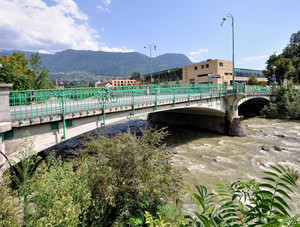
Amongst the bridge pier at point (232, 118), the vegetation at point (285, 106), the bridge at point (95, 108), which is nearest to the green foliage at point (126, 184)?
the bridge at point (95, 108)

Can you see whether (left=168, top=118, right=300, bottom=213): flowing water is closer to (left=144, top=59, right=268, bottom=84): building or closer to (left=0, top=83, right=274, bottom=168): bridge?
(left=0, top=83, right=274, bottom=168): bridge

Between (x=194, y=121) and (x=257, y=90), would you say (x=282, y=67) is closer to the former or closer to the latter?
(x=257, y=90)

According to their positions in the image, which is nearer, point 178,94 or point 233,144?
point 178,94

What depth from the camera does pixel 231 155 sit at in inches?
561

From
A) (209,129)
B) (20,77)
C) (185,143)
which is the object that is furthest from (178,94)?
(20,77)

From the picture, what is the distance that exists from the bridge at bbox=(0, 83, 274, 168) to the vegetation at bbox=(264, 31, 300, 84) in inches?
903

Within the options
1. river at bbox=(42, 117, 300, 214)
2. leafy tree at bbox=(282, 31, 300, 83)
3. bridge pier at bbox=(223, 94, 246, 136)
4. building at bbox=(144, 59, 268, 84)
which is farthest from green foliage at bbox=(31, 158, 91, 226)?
leafy tree at bbox=(282, 31, 300, 83)

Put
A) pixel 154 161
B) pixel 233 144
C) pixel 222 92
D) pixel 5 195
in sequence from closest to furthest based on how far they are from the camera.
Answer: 1. pixel 5 195
2. pixel 154 161
3. pixel 233 144
4. pixel 222 92

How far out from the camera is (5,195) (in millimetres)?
2900

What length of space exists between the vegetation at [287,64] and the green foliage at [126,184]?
1790 inches

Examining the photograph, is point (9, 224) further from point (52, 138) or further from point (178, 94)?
point (178, 94)

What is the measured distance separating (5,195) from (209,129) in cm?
2142

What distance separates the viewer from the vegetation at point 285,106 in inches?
987

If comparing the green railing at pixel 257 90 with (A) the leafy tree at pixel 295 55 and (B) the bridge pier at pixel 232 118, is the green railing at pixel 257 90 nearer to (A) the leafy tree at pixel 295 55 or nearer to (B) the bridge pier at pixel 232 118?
(B) the bridge pier at pixel 232 118
